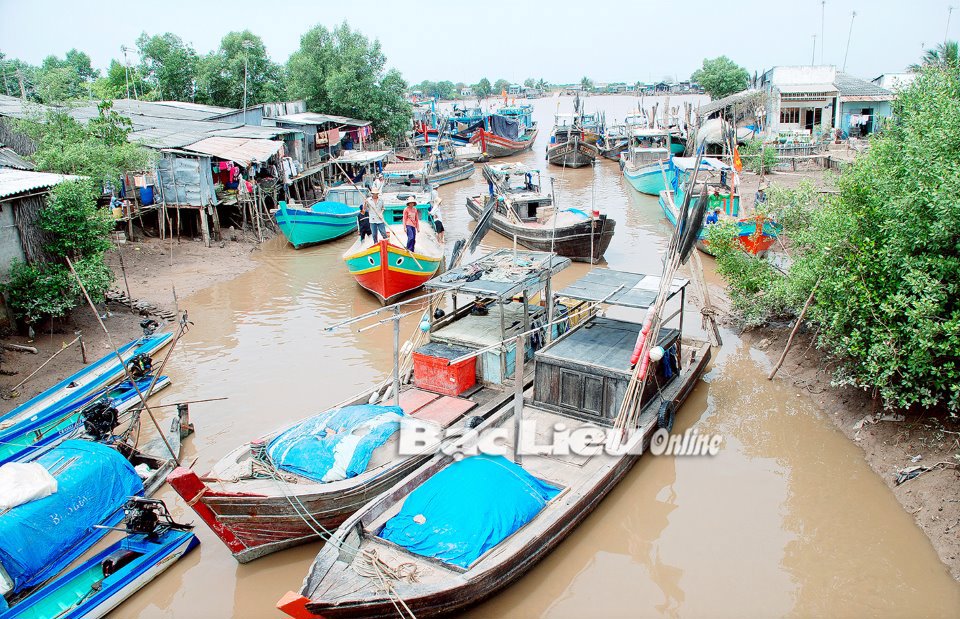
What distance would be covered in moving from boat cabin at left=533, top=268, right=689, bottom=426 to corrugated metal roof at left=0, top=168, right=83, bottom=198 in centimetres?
1083

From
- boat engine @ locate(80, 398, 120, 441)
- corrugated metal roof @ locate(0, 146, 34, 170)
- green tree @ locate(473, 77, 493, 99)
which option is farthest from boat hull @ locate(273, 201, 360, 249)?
green tree @ locate(473, 77, 493, 99)

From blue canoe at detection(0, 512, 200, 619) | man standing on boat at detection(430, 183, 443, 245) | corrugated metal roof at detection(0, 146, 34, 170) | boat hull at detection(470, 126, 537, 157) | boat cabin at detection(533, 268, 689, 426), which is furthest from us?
boat hull at detection(470, 126, 537, 157)

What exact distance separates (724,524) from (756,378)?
4968mm

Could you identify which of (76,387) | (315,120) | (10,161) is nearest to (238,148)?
(10,161)

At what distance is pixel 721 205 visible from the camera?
21969mm

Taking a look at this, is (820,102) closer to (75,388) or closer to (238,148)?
(238,148)

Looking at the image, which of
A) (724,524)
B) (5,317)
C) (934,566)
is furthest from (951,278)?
(5,317)

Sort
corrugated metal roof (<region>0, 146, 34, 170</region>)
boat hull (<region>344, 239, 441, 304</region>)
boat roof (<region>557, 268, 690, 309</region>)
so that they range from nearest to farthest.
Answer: boat roof (<region>557, 268, 690, 309</region>)
corrugated metal roof (<region>0, 146, 34, 170</region>)
boat hull (<region>344, 239, 441, 304</region>)

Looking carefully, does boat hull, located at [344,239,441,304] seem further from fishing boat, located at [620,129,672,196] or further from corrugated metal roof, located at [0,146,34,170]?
fishing boat, located at [620,129,672,196]

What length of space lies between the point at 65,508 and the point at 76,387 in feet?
14.9

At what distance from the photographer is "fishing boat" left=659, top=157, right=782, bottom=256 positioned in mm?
18406

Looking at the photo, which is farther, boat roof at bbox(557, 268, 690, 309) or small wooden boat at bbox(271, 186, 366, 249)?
small wooden boat at bbox(271, 186, 366, 249)

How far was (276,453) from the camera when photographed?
845cm

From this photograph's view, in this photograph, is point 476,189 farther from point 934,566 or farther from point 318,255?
point 934,566
